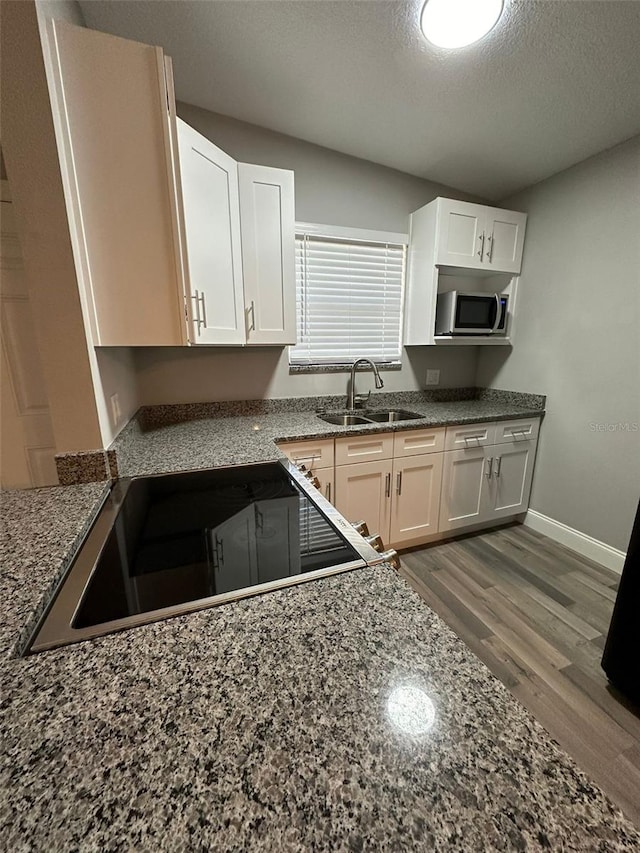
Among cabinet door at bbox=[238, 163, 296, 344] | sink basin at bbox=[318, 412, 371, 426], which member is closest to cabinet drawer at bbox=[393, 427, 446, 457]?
sink basin at bbox=[318, 412, 371, 426]

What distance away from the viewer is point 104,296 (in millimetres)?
1171

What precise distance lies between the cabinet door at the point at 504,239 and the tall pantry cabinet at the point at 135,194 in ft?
5.88

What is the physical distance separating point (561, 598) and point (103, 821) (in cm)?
230

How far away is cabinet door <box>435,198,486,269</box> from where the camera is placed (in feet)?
7.23

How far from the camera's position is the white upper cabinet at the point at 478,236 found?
7.28 feet

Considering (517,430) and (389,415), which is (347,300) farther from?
(517,430)

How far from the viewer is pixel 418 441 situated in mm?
2109

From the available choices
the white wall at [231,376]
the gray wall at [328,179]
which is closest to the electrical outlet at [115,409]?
the white wall at [231,376]

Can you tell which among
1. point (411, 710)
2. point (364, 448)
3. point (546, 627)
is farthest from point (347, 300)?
point (411, 710)

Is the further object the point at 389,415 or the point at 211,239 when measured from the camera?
the point at 389,415

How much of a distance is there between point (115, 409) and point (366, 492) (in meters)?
1.38

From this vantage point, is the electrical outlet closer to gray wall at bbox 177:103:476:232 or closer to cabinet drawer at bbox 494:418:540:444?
gray wall at bbox 177:103:476:232

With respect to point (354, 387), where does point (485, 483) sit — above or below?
below

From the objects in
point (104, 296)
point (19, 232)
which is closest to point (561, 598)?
point (104, 296)
